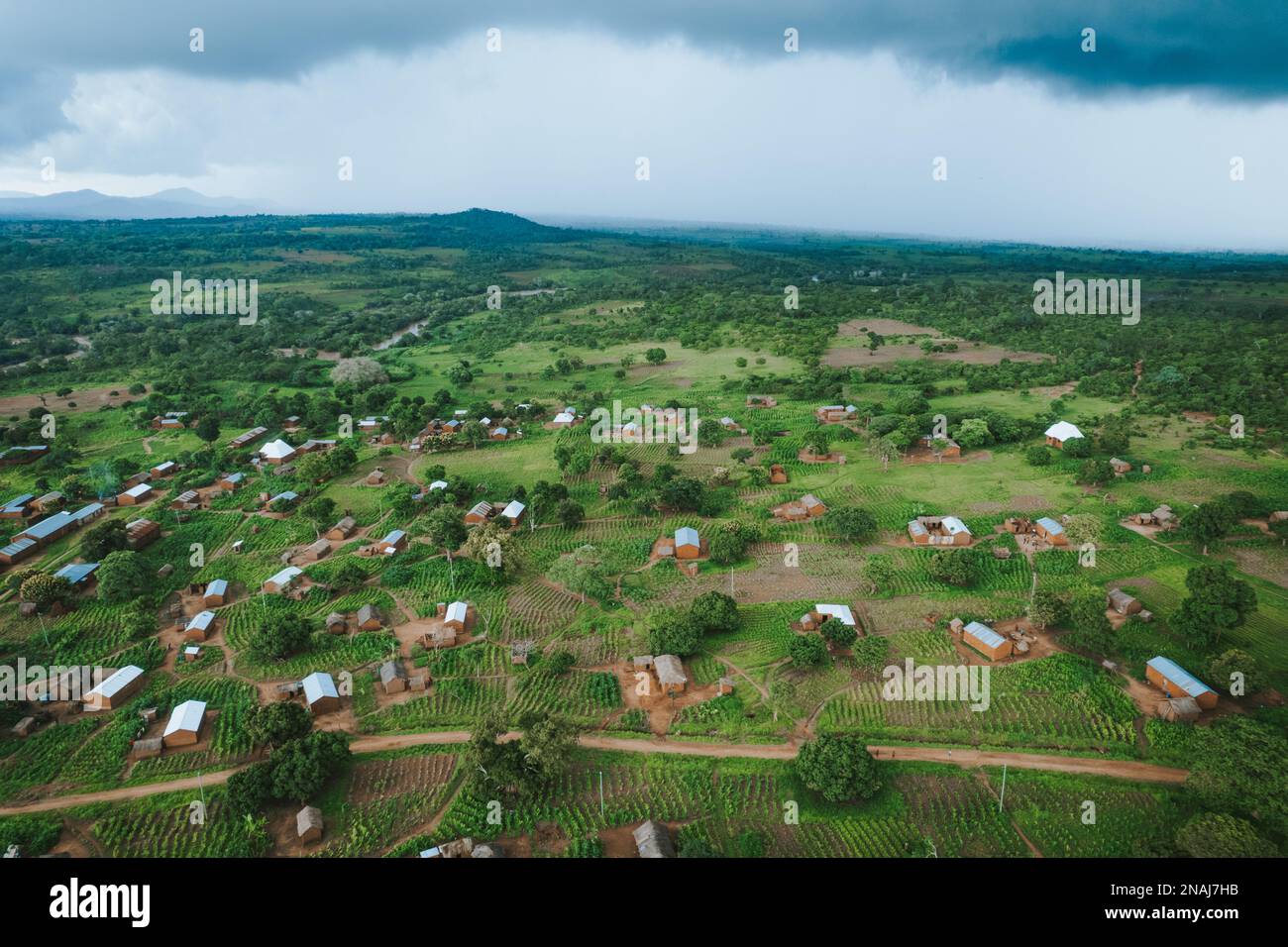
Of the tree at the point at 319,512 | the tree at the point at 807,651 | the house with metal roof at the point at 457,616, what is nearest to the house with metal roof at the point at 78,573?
the tree at the point at 319,512

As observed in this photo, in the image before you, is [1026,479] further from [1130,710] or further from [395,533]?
[395,533]

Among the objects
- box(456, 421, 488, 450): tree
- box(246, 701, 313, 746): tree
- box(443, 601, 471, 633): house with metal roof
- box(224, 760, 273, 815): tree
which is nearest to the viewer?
box(224, 760, 273, 815): tree

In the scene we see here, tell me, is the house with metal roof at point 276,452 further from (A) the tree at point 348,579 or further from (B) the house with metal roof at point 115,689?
(B) the house with metal roof at point 115,689

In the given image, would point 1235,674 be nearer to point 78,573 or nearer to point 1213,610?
point 1213,610

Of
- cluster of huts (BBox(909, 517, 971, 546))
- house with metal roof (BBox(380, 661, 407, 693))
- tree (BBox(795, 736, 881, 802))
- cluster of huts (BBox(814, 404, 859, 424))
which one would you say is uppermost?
cluster of huts (BBox(814, 404, 859, 424))

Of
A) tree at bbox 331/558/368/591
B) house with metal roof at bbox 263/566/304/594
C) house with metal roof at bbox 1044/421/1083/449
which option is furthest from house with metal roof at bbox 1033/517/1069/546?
house with metal roof at bbox 263/566/304/594

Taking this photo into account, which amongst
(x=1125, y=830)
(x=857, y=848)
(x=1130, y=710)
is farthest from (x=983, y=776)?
(x=1130, y=710)

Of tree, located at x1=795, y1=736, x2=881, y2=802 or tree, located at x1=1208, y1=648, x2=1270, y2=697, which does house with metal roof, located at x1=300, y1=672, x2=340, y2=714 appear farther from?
tree, located at x1=1208, y1=648, x2=1270, y2=697
